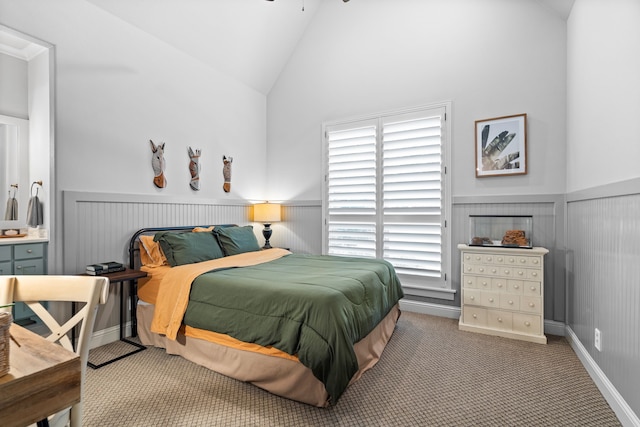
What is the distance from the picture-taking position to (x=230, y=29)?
4.00m

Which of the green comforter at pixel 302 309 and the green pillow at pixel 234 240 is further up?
the green pillow at pixel 234 240

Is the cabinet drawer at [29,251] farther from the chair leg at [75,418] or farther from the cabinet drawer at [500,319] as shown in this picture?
the cabinet drawer at [500,319]

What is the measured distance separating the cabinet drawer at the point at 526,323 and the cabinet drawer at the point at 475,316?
10.4 inches

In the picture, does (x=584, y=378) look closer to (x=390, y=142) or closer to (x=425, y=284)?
(x=425, y=284)

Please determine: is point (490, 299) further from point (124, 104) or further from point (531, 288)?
point (124, 104)

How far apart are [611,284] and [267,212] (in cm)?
368

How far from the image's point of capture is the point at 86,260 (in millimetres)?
2902

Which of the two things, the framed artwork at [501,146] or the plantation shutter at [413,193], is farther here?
the plantation shutter at [413,193]

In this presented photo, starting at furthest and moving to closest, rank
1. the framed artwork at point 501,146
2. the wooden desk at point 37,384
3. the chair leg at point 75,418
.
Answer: the framed artwork at point 501,146 → the chair leg at point 75,418 → the wooden desk at point 37,384

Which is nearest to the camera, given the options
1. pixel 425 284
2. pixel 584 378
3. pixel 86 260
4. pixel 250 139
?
pixel 584 378

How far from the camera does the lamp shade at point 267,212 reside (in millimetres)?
4648

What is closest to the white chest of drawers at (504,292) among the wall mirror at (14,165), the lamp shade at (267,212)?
the lamp shade at (267,212)

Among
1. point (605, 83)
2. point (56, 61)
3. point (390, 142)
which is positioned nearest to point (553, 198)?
point (605, 83)

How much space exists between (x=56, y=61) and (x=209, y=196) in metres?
1.96
